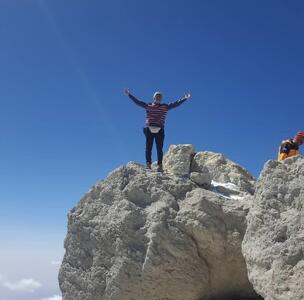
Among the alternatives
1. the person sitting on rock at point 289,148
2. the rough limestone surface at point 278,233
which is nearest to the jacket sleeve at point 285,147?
the person sitting on rock at point 289,148

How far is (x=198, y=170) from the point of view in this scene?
636 inches

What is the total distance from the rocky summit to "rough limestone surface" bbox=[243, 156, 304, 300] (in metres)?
0.02

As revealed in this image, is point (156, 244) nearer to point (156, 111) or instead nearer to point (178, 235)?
point (178, 235)

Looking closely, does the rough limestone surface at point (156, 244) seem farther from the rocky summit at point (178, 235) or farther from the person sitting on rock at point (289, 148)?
the person sitting on rock at point (289, 148)

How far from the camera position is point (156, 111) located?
15.5 metres

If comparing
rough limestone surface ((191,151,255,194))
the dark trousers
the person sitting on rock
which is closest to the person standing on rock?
the dark trousers

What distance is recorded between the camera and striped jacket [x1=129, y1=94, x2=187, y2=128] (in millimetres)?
15422

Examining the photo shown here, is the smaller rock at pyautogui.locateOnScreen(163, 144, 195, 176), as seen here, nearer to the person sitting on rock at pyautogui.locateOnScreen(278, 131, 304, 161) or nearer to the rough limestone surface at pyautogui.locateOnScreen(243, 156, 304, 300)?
the person sitting on rock at pyautogui.locateOnScreen(278, 131, 304, 161)

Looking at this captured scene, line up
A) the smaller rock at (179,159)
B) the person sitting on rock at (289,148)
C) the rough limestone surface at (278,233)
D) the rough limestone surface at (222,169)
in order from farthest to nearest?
the smaller rock at (179,159), the rough limestone surface at (222,169), the person sitting on rock at (289,148), the rough limestone surface at (278,233)

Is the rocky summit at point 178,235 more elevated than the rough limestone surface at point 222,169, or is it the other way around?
the rough limestone surface at point 222,169

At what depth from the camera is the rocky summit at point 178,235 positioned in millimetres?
10680

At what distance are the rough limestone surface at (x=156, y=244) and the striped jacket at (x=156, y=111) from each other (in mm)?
1929

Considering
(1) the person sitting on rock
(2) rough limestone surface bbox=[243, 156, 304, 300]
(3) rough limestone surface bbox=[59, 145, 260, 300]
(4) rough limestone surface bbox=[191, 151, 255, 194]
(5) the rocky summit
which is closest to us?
(2) rough limestone surface bbox=[243, 156, 304, 300]

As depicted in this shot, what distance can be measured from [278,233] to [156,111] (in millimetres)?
6594
